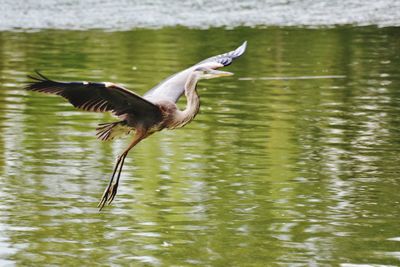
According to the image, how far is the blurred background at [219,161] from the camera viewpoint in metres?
9.23

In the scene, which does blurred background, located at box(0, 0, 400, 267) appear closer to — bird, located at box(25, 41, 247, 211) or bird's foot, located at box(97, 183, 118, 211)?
bird's foot, located at box(97, 183, 118, 211)

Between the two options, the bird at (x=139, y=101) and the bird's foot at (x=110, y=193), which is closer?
the bird at (x=139, y=101)

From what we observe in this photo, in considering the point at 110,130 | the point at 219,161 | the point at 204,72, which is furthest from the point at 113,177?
the point at 219,161

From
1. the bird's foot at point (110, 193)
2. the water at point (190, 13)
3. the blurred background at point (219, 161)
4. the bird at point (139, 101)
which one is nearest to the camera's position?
the bird at point (139, 101)

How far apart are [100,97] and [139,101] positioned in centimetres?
28

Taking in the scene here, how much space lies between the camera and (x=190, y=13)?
95.8ft

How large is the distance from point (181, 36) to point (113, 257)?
55.3 feet

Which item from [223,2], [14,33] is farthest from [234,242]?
[223,2]

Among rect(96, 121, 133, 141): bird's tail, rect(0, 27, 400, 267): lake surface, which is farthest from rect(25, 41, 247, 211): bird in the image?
rect(0, 27, 400, 267): lake surface

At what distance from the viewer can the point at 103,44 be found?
24312 millimetres

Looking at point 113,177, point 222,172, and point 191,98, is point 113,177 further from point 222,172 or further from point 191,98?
point 222,172

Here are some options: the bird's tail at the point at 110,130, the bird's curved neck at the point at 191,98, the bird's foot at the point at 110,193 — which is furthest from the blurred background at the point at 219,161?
the bird's curved neck at the point at 191,98

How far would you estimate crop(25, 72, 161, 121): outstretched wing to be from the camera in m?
8.48

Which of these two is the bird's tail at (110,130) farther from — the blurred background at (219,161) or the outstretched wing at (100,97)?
the blurred background at (219,161)
